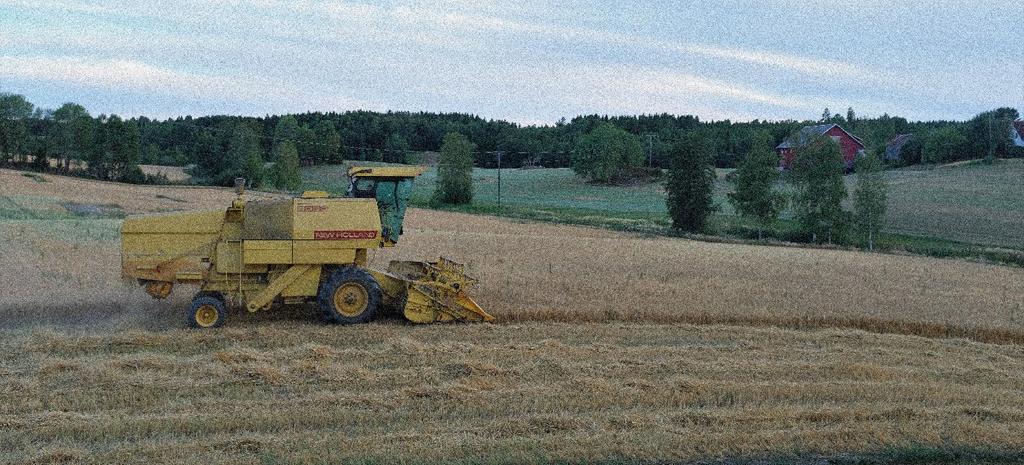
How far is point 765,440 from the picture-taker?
8.37 metres

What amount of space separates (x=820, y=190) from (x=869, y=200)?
6.26 feet

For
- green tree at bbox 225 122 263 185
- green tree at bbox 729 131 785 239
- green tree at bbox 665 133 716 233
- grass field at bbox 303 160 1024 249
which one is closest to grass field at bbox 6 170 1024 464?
grass field at bbox 303 160 1024 249

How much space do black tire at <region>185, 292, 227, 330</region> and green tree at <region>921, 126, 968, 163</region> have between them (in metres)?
70.0

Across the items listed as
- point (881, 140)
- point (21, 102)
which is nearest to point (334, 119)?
point (21, 102)

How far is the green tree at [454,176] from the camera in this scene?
57.4 metres

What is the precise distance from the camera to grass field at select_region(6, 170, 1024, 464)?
8.19 meters

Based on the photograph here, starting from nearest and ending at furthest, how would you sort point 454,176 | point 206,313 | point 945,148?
1. point 206,313
2. point 454,176
3. point 945,148

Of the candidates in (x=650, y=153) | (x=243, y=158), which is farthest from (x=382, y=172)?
(x=650, y=153)

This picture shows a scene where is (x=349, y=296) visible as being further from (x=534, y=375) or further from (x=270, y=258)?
(x=534, y=375)

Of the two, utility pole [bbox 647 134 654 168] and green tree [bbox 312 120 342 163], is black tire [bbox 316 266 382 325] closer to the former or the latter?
green tree [bbox 312 120 342 163]

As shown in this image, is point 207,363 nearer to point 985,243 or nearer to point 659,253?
point 659,253

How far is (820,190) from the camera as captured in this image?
125ft

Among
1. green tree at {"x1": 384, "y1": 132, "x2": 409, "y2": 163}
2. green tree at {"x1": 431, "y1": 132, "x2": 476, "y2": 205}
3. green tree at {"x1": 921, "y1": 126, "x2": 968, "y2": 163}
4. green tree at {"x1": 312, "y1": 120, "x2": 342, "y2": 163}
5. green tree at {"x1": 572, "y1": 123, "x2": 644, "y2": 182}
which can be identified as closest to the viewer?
green tree at {"x1": 431, "y1": 132, "x2": 476, "y2": 205}

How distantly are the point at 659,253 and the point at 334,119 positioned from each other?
73.7 metres
